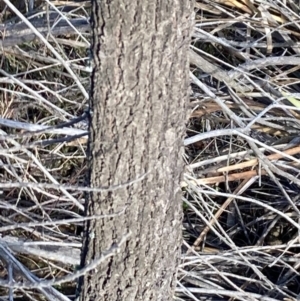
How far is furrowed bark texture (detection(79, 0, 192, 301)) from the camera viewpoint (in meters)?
0.93

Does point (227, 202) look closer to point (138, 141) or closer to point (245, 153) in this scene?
point (245, 153)

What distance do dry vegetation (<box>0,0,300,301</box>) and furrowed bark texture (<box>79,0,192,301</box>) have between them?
0.44 meters

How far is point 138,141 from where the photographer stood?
0.99 m

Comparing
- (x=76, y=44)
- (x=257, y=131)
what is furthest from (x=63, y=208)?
(x=257, y=131)

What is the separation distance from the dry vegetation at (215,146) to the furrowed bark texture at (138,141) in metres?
0.44

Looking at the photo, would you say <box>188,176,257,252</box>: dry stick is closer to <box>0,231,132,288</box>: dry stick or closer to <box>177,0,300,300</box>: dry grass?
<box>177,0,300,300</box>: dry grass

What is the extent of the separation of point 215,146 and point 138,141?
0.80 metres

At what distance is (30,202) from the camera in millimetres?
1728

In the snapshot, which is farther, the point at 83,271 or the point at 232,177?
the point at 232,177

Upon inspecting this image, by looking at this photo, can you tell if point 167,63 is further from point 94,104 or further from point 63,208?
point 63,208

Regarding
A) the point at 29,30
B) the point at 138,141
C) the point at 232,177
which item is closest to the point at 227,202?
the point at 232,177

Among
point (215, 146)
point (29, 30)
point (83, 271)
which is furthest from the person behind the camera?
point (215, 146)

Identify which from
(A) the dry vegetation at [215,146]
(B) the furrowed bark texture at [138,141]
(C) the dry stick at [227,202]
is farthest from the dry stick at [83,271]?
(C) the dry stick at [227,202]

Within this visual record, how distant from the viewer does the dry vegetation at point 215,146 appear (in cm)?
161
